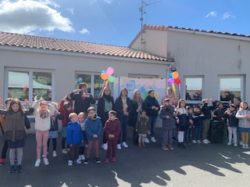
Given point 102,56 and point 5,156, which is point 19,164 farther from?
point 102,56

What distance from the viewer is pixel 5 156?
23.2ft

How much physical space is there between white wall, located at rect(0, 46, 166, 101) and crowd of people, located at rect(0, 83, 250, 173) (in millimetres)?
2117

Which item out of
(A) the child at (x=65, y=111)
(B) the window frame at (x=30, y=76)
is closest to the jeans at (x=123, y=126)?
(A) the child at (x=65, y=111)

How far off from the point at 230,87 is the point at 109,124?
22.6ft

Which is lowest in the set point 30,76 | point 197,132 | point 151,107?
point 197,132

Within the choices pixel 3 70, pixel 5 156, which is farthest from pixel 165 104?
pixel 3 70

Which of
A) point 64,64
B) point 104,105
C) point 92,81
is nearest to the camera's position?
point 104,105

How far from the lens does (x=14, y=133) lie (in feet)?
21.5

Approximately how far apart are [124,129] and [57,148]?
6.68ft

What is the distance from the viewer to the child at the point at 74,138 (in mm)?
7234

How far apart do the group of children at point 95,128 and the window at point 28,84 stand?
3008 millimetres

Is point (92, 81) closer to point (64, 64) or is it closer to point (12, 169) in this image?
point (64, 64)

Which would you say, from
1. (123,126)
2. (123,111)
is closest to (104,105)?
(123,111)

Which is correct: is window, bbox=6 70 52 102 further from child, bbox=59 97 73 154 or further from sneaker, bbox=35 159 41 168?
sneaker, bbox=35 159 41 168
